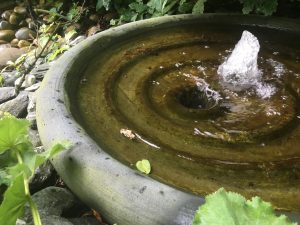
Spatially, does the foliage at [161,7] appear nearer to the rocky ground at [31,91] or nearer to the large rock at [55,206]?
the rocky ground at [31,91]

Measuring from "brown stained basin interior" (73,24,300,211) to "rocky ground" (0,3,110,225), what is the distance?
371 mm

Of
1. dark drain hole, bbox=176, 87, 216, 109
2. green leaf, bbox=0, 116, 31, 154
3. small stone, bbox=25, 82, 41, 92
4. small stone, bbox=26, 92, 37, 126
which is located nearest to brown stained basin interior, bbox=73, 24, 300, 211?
dark drain hole, bbox=176, 87, 216, 109

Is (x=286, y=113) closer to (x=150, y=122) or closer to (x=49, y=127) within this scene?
(x=150, y=122)

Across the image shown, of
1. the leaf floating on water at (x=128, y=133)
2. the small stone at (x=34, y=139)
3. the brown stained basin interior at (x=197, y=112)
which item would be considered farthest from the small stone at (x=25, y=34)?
the leaf floating on water at (x=128, y=133)

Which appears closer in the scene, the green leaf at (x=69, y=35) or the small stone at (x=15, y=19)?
the green leaf at (x=69, y=35)

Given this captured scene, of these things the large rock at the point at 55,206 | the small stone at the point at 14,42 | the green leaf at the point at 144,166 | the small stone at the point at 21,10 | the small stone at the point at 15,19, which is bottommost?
the small stone at the point at 14,42

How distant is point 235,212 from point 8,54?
462 cm

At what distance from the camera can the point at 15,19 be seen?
6047mm

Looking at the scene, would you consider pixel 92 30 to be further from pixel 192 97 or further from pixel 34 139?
pixel 192 97

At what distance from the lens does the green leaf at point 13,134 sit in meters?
1.66

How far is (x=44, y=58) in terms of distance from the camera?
4645mm

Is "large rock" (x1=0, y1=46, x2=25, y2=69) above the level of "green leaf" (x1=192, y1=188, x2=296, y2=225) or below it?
below

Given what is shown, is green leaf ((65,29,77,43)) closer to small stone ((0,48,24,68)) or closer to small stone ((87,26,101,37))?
small stone ((87,26,101,37))

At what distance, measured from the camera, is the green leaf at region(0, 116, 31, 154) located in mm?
1662
